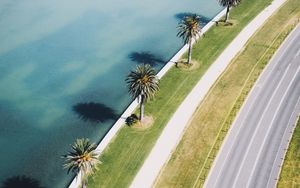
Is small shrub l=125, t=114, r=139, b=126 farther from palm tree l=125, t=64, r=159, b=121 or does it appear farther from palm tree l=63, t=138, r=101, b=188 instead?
palm tree l=63, t=138, r=101, b=188

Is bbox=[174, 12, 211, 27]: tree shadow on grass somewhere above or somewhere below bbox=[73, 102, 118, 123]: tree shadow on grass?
above

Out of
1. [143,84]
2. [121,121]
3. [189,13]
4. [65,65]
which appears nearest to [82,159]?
[143,84]

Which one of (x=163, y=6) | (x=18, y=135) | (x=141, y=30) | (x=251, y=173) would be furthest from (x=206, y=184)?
(x=163, y=6)

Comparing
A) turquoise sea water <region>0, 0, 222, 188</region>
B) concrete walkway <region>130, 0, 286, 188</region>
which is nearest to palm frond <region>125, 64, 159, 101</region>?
concrete walkway <region>130, 0, 286, 188</region>

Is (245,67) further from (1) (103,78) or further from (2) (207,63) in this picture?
(1) (103,78)

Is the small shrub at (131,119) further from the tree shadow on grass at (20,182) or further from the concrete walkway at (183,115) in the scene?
the tree shadow on grass at (20,182)

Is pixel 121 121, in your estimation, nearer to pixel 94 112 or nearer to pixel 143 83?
pixel 94 112

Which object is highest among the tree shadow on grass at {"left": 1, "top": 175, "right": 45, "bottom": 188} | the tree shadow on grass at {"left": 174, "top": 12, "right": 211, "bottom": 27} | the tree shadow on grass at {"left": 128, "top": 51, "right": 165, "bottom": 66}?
the tree shadow on grass at {"left": 174, "top": 12, "right": 211, "bottom": 27}
